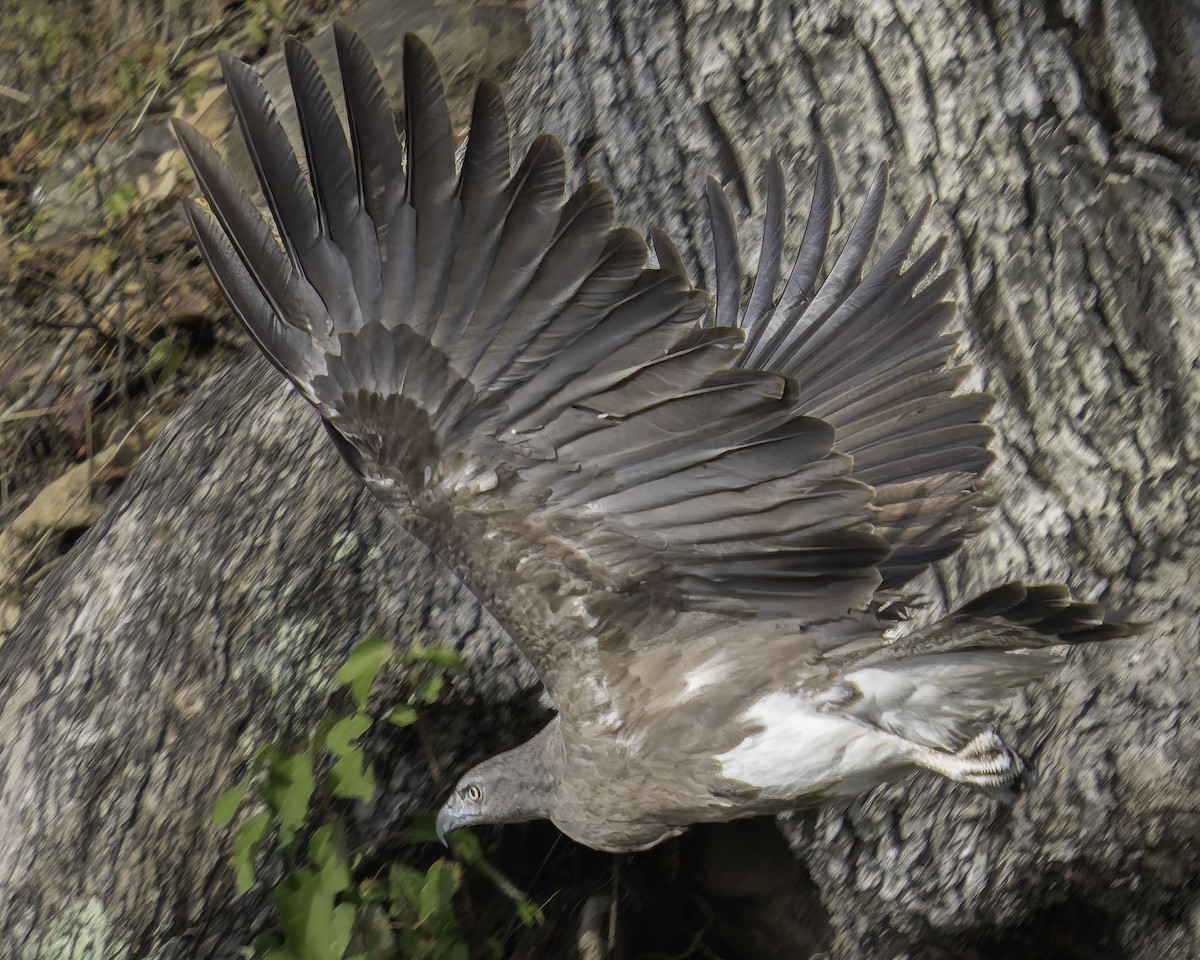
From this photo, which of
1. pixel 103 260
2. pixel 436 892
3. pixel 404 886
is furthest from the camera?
pixel 103 260

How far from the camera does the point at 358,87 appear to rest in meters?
1.80

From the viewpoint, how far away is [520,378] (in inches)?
82.6

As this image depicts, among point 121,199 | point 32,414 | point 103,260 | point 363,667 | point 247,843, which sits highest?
point 121,199


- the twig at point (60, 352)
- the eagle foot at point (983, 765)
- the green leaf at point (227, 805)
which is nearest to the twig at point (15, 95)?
the twig at point (60, 352)

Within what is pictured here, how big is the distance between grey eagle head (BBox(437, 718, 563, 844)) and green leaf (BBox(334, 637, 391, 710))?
Answer: 43 cm

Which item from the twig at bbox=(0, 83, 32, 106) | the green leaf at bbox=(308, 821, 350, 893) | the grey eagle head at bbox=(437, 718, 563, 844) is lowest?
the grey eagle head at bbox=(437, 718, 563, 844)

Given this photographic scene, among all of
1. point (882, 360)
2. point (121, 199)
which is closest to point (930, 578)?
point (882, 360)

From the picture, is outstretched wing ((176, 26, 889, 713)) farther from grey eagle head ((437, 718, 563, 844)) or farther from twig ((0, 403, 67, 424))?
twig ((0, 403, 67, 424))

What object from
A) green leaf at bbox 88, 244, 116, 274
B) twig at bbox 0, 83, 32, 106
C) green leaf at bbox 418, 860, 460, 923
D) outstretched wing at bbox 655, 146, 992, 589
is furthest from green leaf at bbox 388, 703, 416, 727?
twig at bbox 0, 83, 32, 106

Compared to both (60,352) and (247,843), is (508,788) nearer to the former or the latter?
(247,843)

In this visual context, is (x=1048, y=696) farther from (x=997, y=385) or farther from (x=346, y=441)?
(x=346, y=441)

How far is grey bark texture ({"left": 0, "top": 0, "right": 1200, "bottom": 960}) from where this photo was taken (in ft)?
8.03

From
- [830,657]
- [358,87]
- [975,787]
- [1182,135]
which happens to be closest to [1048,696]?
[975,787]

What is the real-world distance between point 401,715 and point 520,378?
1.05m
